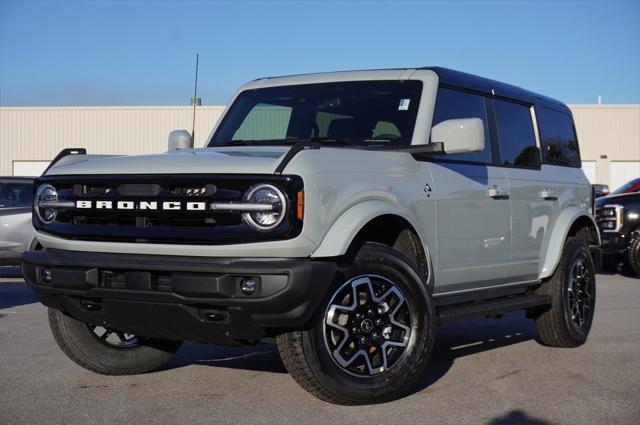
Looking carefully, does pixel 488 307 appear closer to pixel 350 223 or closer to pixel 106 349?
pixel 350 223

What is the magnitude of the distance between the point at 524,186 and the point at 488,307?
1177 millimetres

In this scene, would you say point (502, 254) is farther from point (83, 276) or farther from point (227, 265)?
point (83, 276)

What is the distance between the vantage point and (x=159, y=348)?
19.4ft

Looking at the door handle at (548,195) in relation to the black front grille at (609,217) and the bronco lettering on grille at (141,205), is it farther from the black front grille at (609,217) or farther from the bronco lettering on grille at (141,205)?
the black front grille at (609,217)

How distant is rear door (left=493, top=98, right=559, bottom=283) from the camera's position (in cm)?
671

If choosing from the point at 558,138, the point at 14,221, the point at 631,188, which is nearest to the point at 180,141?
the point at 558,138

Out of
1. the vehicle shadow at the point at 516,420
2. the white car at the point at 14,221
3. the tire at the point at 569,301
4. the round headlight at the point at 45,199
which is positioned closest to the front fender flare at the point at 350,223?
the vehicle shadow at the point at 516,420

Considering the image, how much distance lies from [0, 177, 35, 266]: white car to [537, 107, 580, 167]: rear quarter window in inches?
308

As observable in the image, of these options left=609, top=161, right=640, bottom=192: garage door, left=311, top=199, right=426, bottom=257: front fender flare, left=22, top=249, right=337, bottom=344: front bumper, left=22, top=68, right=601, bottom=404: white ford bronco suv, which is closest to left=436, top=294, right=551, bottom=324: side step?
left=22, top=68, right=601, bottom=404: white ford bronco suv

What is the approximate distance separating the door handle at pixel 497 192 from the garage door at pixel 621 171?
3290 centimetres

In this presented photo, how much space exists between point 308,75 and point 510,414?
3.06m

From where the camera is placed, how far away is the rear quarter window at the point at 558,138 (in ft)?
25.2

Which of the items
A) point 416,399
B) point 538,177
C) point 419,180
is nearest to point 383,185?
point 419,180

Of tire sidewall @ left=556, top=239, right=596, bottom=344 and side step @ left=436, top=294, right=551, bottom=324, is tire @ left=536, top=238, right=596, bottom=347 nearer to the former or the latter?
tire sidewall @ left=556, top=239, right=596, bottom=344
